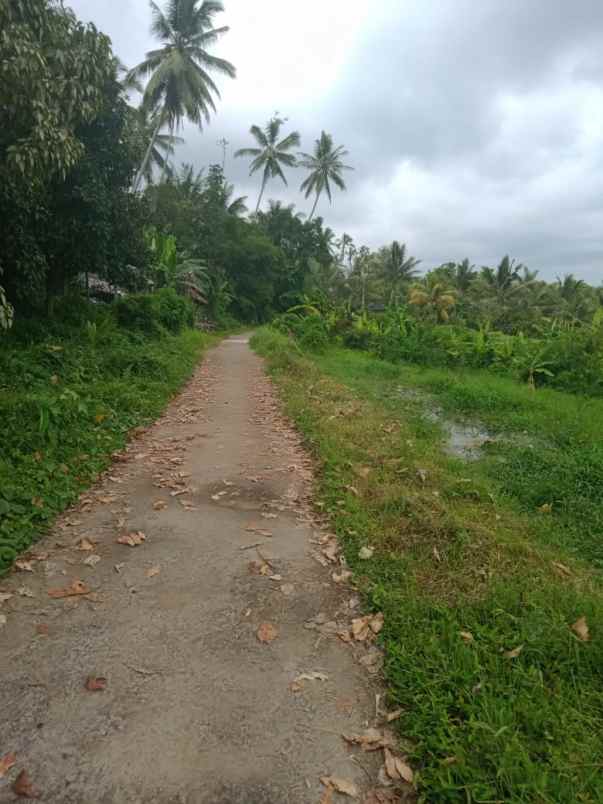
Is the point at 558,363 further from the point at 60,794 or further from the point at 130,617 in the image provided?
the point at 60,794

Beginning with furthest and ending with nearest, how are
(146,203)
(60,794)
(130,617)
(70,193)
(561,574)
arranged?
(146,203)
(70,193)
(561,574)
(130,617)
(60,794)

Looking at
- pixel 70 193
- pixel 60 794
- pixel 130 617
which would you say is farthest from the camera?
pixel 70 193

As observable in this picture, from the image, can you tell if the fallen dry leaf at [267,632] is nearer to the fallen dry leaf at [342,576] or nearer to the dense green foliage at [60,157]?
the fallen dry leaf at [342,576]

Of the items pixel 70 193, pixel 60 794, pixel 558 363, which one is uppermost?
pixel 70 193

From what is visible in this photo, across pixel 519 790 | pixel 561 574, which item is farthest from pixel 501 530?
pixel 519 790

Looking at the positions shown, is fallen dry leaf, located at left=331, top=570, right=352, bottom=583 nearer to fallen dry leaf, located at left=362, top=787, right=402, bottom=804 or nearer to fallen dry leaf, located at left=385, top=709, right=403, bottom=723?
fallen dry leaf, located at left=385, top=709, right=403, bottom=723

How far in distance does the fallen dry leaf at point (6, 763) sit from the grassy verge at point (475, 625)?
1.63 m

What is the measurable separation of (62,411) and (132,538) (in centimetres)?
257

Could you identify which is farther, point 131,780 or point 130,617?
point 130,617

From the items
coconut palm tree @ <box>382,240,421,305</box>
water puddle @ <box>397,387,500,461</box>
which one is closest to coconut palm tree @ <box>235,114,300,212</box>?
coconut palm tree @ <box>382,240,421,305</box>

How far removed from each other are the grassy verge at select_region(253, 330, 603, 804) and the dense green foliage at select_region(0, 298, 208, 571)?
94.7 inches

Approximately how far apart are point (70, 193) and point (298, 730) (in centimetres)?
914

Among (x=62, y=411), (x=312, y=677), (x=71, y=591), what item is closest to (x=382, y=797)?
(x=312, y=677)

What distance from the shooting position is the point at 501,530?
12.4 feet
